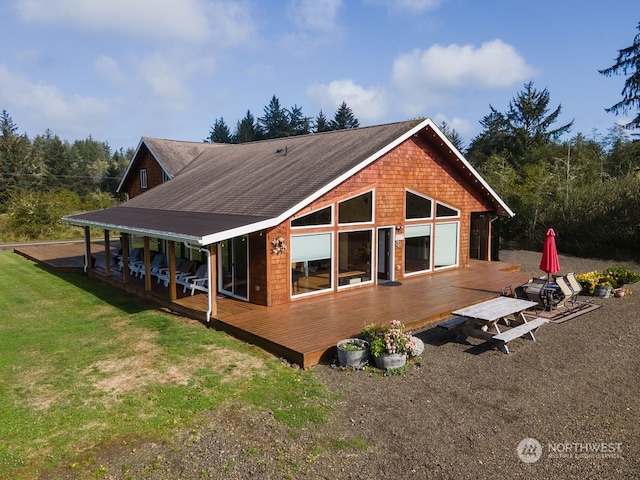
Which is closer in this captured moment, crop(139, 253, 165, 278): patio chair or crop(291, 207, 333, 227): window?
crop(291, 207, 333, 227): window

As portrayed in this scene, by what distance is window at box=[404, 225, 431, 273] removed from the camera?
1331 cm

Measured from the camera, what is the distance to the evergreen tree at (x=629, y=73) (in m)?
27.6

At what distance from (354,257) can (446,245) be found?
4.18m

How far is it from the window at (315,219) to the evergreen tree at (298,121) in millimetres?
46425

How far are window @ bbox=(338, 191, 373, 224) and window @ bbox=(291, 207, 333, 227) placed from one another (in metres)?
0.40

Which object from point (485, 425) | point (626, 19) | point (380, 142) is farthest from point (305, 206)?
point (626, 19)

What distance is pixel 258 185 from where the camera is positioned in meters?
12.3

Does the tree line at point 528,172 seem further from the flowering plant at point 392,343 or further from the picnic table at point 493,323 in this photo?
the flowering plant at point 392,343

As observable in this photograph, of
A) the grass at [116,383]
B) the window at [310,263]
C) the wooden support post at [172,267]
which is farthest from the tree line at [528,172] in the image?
the grass at [116,383]

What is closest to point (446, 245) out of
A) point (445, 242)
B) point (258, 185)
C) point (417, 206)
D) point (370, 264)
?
point (445, 242)

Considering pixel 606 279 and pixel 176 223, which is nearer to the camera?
pixel 176 223

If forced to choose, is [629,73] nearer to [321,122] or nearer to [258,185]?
[258,185]

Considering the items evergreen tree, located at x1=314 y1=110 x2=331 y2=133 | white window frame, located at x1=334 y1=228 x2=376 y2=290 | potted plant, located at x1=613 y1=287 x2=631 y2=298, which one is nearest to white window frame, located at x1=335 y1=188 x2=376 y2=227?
white window frame, located at x1=334 y1=228 x2=376 y2=290

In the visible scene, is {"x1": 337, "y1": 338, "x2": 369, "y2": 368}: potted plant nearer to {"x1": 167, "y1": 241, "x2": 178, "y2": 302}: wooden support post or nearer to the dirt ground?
the dirt ground
